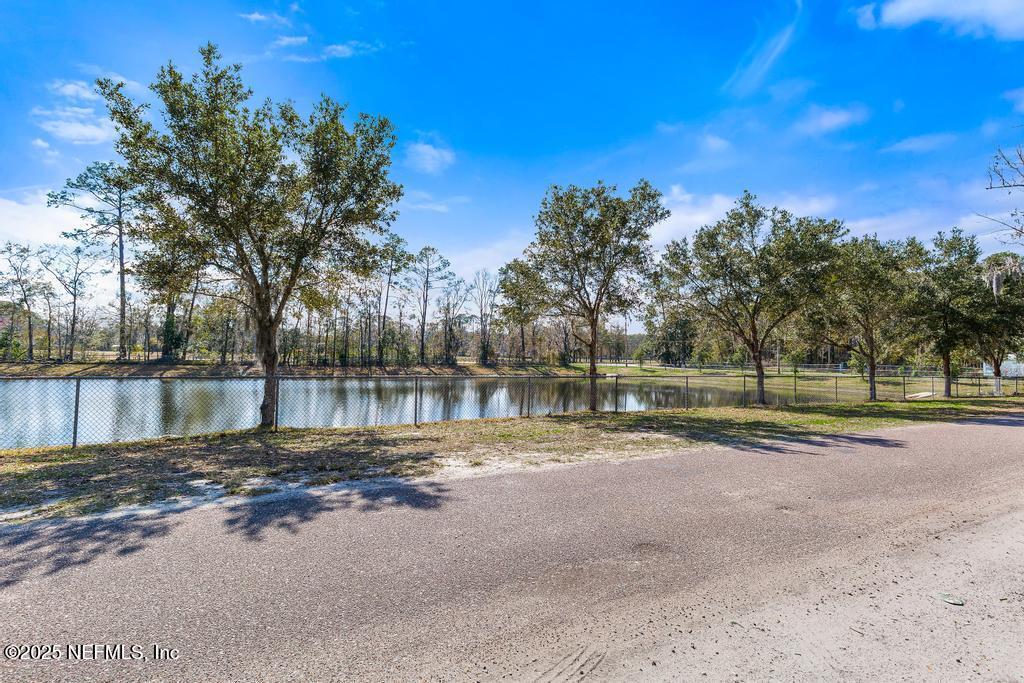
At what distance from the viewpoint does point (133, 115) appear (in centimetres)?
906

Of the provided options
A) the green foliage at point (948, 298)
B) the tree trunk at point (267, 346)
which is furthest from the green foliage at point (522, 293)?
the green foliage at point (948, 298)

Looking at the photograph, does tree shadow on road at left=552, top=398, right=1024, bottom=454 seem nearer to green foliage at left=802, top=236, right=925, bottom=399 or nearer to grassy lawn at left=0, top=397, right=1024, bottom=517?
grassy lawn at left=0, top=397, right=1024, bottom=517

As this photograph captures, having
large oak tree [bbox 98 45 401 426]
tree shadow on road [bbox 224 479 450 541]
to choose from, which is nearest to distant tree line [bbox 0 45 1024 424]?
large oak tree [bbox 98 45 401 426]

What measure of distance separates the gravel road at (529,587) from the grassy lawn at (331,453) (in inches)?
37.0

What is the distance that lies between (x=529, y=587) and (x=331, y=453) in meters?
5.22

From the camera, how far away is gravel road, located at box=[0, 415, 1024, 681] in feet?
8.02

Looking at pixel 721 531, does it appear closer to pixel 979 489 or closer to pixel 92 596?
pixel 979 489

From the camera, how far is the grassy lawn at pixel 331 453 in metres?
5.23

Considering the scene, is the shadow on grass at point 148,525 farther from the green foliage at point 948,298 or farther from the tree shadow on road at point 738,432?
the green foliage at point 948,298

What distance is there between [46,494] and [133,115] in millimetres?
7716

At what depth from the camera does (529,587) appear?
3.19 metres

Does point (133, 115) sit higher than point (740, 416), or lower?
higher

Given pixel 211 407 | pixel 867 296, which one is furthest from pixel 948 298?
pixel 211 407

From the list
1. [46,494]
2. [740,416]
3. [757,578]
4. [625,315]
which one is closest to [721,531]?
[757,578]
